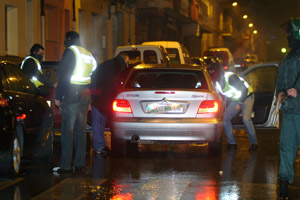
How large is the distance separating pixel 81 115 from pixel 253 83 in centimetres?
604

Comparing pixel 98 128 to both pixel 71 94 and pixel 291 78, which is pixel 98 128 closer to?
pixel 71 94

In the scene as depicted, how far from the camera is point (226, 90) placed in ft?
42.8

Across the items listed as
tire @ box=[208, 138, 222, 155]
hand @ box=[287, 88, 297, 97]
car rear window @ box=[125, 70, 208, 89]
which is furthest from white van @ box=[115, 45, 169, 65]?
hand @ box=[287, 88, 297, 97]

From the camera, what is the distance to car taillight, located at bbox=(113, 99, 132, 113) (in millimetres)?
11359

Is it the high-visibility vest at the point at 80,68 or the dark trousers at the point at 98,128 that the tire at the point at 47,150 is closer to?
the high-visibility vest at the point at 80,68

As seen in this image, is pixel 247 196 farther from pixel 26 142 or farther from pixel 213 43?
pixel 213 43

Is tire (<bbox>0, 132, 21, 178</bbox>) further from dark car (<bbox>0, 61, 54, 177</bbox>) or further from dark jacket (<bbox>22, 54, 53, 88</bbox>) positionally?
dark jacket (<bbox>22, 54, 53, 88</bbox>)

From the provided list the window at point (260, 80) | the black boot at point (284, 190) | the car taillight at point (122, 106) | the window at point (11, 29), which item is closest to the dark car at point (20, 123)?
the car taillight at point (122, 106)

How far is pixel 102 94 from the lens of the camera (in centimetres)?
1208

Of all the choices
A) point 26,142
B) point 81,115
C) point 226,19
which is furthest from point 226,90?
point 226,19

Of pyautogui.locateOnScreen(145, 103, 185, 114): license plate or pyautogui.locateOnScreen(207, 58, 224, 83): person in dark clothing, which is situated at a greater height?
pyautogui.locateOnScreen(207, 58, 224, 83): person in dark clothing

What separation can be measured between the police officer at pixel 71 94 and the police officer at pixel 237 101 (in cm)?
359

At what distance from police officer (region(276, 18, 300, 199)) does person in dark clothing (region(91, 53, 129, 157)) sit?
4548mm

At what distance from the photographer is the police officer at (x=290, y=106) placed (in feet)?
25.7
